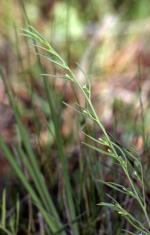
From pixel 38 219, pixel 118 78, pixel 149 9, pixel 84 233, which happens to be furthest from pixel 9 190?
pixel 149 9

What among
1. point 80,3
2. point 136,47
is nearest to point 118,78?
point 136,47

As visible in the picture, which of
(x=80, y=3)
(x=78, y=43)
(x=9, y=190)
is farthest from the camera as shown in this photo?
(x=80, y=3)

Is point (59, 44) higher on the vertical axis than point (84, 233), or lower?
higher

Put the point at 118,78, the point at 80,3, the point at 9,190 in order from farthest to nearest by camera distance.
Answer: the point at 80,3, the point at 118,78, the point at 9,190

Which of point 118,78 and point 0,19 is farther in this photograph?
point 0,19

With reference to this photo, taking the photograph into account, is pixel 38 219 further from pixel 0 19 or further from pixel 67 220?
pixel 0 19

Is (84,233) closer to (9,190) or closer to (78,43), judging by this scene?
(9,190)

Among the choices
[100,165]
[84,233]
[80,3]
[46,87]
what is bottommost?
[84,233]
